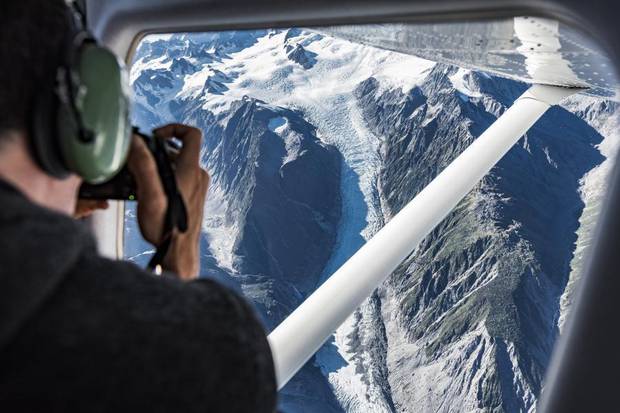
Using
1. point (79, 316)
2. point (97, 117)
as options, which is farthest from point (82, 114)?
point (79, 316)

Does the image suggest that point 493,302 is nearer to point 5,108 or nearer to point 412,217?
point 412,217

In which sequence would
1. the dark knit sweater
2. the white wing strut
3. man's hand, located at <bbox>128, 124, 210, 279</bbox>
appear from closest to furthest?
the dark knit sweater → man's hand, located at <bbox>128, 124, 210, 279</bbox> → the white wing strut

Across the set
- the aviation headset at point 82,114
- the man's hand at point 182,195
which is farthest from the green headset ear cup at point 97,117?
the man's hand at point 182,195

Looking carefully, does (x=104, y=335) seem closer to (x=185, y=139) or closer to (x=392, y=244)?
(x=185, y=139)

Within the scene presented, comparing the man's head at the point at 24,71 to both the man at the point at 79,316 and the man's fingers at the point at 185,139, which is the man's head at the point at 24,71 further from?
the man's fingers at the point at 185,139

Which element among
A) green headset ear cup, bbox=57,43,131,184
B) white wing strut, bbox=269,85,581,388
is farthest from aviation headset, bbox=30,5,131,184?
white wing strut, bbox=269,85,581,388

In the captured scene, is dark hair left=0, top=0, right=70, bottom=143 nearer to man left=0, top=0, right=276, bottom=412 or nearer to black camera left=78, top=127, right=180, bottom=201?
man left=0, top=0, right=276, bottom=412

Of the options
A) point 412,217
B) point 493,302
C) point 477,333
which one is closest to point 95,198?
point 412,217
